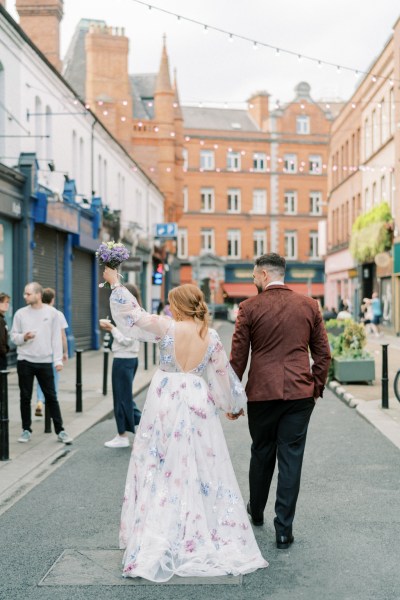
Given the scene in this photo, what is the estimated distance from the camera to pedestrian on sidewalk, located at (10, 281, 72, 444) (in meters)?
9.33

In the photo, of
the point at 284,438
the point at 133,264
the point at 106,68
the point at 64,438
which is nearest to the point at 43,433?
the point at 64,438

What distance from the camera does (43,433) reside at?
396 inches

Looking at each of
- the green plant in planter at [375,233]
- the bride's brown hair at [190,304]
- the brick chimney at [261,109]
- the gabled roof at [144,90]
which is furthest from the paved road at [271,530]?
the brick chimney at [261,109]

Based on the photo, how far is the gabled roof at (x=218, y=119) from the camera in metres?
69.2

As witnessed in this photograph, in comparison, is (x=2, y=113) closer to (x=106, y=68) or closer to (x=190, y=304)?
(x=190, y=304)

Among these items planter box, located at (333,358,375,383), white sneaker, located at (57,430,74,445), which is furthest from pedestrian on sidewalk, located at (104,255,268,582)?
planter box, located at (333,358,375,383)

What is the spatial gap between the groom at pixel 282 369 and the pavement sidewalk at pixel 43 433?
242 cm

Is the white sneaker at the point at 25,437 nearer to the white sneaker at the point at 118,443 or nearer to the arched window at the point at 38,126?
the white sneaker at the point at 118,443

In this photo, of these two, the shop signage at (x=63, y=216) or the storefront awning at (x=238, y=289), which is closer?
the shop signage at (x=63, y=216)

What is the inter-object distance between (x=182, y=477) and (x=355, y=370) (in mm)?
10709

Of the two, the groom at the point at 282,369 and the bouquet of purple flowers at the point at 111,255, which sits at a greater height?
the bouquet of purple flowers at the point at 111,255

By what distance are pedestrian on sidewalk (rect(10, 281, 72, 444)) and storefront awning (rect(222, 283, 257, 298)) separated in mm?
57888

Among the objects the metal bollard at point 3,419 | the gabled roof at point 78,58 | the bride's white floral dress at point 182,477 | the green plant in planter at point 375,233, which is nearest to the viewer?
the bride's white floral dress at point 182,477

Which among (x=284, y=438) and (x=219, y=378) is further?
(x=284, y=438)
